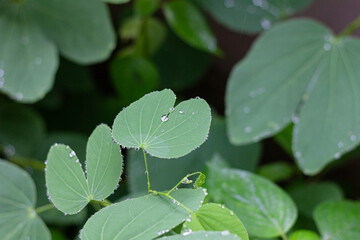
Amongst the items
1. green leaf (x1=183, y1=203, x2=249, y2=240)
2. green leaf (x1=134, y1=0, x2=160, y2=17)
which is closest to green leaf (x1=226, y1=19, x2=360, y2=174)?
green leaf (x1=134, y1=0, x2=160, y2=17)

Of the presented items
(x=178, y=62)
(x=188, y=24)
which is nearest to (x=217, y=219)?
(x=188, y=24)

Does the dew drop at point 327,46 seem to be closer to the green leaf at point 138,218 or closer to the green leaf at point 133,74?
the green leaf at point 133,74

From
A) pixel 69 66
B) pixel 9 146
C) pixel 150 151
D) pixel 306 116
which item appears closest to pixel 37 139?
pixel 9 146

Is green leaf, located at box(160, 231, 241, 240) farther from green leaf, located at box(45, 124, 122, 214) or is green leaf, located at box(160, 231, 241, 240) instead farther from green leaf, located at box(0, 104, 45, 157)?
green leaf, located at box(0, 104, 45, 157)

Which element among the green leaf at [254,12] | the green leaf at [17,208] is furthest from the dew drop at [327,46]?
the green leaf at [17,208]

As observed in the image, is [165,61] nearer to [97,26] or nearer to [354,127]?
[97,26]

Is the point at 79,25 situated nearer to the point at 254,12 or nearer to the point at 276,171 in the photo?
the point at 254,12

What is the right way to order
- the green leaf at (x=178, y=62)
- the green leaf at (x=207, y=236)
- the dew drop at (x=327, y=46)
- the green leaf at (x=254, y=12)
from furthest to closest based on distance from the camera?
1. the green leaf at (x=178, y=62)
2. the green leaf at (x=254, y=12)
3. the dew drop at (x=327, y=46)
4. the green leaf at (x=207, y=236)
